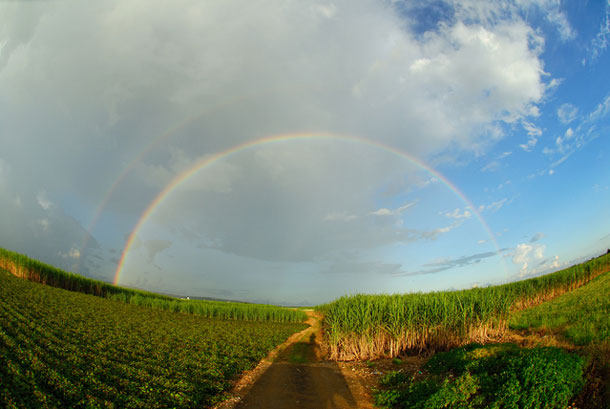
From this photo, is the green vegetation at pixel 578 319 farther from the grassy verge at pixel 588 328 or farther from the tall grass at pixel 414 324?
the tall grass at pixel 414 324

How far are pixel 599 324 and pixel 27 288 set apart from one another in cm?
3176

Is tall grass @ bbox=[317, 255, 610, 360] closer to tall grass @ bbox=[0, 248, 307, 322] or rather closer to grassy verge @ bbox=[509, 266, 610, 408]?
grassy verge @ bbox=[509, 266, 610, 408]

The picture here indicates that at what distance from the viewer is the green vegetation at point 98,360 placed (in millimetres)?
7516

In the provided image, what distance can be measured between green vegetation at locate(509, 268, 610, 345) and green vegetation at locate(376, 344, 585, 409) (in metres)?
5.41

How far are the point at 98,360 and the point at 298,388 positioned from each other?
7154 mm

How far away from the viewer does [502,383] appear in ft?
25.0

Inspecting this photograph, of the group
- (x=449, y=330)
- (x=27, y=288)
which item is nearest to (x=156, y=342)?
(x=27, y=288)

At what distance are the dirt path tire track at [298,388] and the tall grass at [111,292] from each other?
1021 inches

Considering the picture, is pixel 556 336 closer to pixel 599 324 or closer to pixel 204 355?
pixel 599 324

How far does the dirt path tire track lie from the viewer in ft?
32.1

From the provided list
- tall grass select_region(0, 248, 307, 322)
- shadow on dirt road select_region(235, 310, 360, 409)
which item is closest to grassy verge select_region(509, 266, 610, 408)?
shadow on dirt road select_region(235, 310, 360, 409)

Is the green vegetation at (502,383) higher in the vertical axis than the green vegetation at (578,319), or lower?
lower

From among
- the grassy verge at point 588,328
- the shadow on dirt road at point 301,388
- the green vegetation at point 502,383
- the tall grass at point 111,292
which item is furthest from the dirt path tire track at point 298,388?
the tall grass at point 111,292

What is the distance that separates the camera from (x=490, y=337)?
1641 centimetres
